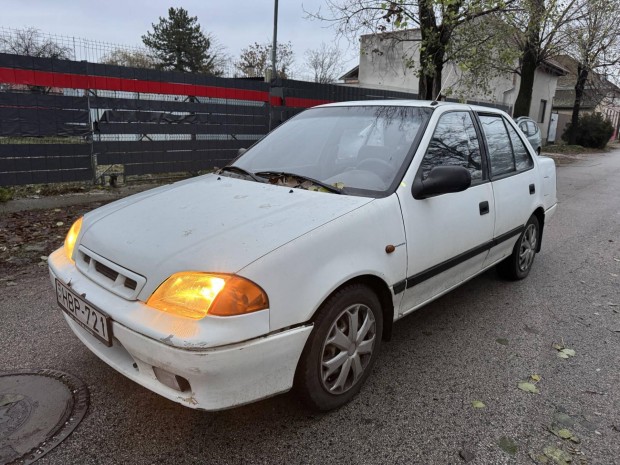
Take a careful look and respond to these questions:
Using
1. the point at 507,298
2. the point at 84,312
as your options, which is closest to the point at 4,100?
the point at 84,312

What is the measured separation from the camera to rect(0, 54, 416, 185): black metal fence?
682cm

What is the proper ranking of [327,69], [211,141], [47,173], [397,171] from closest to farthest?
[397,171] < [47,173] < [211,141] < [327,69]

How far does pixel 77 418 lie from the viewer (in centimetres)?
229

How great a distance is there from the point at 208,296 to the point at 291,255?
400 millimetres

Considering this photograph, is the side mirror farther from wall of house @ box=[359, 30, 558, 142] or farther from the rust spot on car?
wall of house @ box=[359, 30, 558, 142]

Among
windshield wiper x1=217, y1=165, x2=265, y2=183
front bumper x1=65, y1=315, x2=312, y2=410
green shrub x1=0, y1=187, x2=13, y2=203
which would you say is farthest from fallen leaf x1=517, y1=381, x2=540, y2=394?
green shrub x1=0, y1=187, x2=13, y2=203

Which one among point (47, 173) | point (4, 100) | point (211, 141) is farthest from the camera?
point (211, 141)

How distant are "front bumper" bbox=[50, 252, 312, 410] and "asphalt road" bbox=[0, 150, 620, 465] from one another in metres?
0.36

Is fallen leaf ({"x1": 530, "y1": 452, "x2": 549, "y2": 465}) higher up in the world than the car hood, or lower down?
lower down

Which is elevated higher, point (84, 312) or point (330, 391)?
point (84, 312)

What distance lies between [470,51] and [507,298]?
27.8ft

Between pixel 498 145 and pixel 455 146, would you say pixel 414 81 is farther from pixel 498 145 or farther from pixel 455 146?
pixel 455 146

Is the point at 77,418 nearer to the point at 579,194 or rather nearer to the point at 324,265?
the point at 324,265

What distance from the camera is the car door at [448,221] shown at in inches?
106
